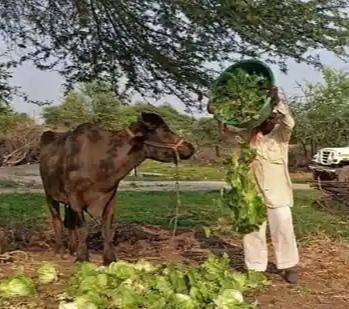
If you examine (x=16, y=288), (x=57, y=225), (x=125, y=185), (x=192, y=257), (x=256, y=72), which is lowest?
(x=125, y=185)

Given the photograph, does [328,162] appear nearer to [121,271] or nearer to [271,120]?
[271,120]

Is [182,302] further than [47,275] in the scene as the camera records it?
No

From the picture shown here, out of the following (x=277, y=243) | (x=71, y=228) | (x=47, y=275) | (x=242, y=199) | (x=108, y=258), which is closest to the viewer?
(x=47, y=275)

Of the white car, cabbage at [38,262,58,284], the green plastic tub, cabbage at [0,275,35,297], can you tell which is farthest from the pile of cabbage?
the white car

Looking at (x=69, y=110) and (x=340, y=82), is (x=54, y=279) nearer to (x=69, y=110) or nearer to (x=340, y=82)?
(x=69, y=110)

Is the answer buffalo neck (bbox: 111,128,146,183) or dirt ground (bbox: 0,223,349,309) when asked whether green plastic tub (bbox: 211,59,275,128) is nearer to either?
buffalo neck (bbox: 111,128,146,183)

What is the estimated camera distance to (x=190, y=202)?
15.6m

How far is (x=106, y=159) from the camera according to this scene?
26.2 feet

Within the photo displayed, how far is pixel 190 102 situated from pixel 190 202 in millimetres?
6837

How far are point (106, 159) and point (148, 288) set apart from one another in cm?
305

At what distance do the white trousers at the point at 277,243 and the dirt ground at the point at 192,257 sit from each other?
0.72 feet

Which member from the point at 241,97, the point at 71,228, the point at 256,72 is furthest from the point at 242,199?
the point at 71,228

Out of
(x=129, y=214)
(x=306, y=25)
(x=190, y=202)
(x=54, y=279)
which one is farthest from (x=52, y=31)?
(x=190, y=202)

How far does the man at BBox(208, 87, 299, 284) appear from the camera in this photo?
23.2 feet
